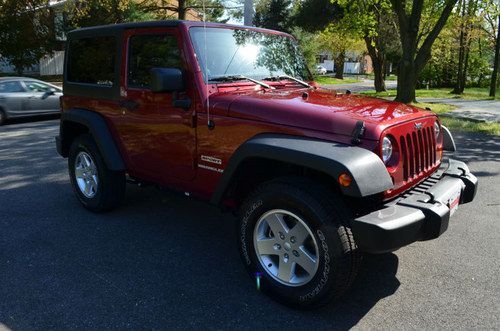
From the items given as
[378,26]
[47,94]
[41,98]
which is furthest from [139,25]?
[378,26]

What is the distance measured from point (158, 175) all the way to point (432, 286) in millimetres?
2520

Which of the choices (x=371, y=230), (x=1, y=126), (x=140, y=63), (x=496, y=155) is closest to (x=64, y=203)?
(x=140, y=63)

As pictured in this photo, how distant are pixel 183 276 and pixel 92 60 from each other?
262 cm

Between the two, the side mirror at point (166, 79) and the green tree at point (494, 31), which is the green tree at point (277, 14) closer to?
the green tree at point (494, 31)

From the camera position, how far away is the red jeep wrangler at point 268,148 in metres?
2.84

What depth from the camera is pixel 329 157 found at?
9.02ft

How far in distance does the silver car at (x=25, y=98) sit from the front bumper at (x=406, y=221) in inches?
472

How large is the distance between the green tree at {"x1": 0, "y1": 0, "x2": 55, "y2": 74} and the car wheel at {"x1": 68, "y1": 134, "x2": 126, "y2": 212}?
2242 cm

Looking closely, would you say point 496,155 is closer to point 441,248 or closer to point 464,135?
point 464,135

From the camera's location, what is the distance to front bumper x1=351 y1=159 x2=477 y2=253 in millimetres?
2662

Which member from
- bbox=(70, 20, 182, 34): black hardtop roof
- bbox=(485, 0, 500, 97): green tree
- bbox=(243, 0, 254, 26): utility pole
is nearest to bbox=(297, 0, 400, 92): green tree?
bbox=(485, 0, 500, 97): green tree

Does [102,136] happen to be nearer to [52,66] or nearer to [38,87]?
[38,87]

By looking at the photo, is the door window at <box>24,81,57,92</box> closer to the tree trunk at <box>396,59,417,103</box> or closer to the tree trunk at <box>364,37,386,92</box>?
the tree trunk at <box>396,59,417,103</box>

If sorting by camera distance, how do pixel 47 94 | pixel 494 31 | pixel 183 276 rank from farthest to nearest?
pixel 494 31
pixel 47 94
pixel 183 276
